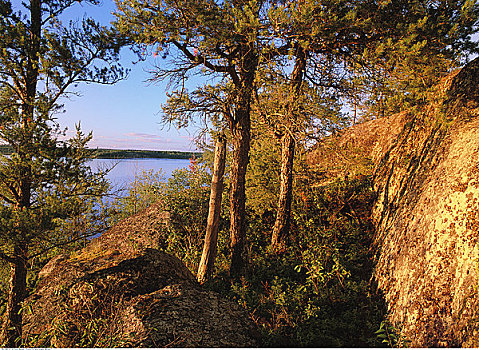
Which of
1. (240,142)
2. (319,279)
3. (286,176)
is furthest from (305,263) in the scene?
(240,142)

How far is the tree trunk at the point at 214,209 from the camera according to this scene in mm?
6562

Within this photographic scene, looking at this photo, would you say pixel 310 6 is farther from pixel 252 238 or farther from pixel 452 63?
pixel 252 238

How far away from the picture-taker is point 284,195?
7.50 m

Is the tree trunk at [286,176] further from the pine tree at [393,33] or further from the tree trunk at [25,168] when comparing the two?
the tree trunk at [25,168]

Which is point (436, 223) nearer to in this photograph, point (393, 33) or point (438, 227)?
point (438, 227)

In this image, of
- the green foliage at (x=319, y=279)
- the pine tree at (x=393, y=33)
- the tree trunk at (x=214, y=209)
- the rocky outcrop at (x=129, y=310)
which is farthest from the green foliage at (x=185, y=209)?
the pine tree at (x=393, y=33)

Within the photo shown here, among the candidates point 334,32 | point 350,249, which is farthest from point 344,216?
point 334,32

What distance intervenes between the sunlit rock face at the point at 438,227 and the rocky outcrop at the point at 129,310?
92.5 inches

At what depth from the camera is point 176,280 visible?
489 centimetres

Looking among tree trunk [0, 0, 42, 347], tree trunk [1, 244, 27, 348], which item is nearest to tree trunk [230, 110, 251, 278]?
tree trunk [0, 0, 42, 347]

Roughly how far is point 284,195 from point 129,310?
4.84 metres

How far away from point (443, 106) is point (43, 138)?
7.50 metres

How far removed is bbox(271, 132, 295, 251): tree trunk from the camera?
24.2ft

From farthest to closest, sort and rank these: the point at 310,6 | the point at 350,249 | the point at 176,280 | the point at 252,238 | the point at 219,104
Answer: the point at 252,238 < the point at 350,249 < the point at 219,104 < the point at 176,280 < the point at 310,6
